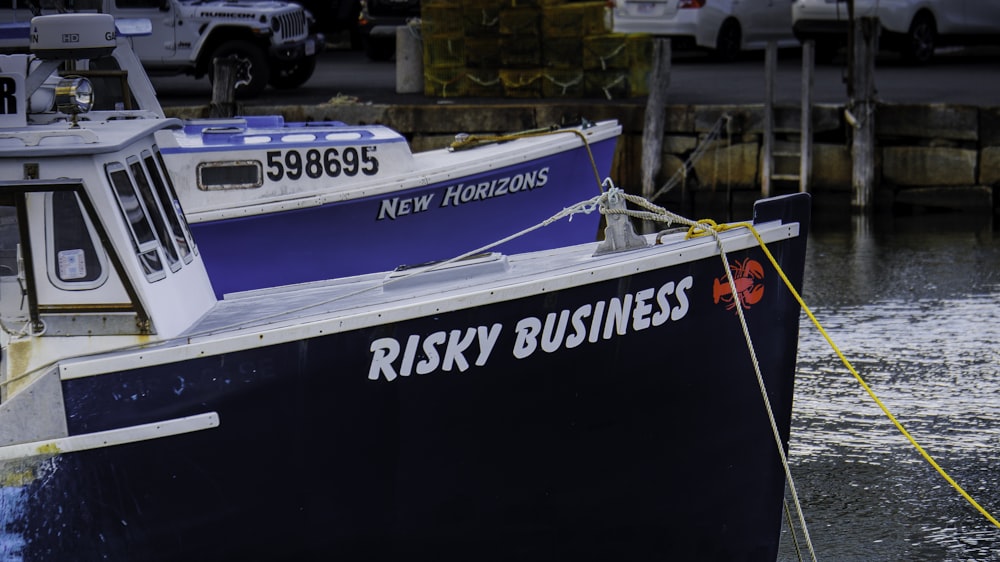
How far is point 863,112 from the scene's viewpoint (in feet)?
53.2

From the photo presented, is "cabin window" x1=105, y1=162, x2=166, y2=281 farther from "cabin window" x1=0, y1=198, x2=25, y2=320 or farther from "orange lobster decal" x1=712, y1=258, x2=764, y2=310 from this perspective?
"orange lobster decal" x1=712, y1=258, x2=764, y2=310

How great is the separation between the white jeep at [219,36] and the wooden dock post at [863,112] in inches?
310

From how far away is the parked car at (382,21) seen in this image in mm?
24703

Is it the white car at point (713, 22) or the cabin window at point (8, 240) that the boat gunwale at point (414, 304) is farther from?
the white car at point (713, 22)

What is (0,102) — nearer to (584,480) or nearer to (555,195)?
(584,480)

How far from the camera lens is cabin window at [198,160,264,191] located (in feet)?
34.6

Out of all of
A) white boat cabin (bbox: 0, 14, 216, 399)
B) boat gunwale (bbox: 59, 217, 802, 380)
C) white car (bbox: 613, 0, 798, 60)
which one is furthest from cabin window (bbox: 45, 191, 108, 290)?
white car (bbox: 613, 0, 798, 60)

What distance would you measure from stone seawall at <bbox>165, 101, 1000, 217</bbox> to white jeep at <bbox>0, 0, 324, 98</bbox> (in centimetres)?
184

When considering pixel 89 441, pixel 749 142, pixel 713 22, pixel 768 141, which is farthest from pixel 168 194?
pixel 713 22

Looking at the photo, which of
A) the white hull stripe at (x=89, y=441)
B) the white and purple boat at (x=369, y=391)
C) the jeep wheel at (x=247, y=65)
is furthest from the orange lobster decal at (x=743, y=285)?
the jeep wheel at (x=247, y=65)

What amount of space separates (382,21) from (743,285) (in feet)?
65.4

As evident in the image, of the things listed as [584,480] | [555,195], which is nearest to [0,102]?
[584,480]

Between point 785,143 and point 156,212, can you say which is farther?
point 785,143

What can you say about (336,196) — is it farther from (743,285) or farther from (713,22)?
(713,22)
